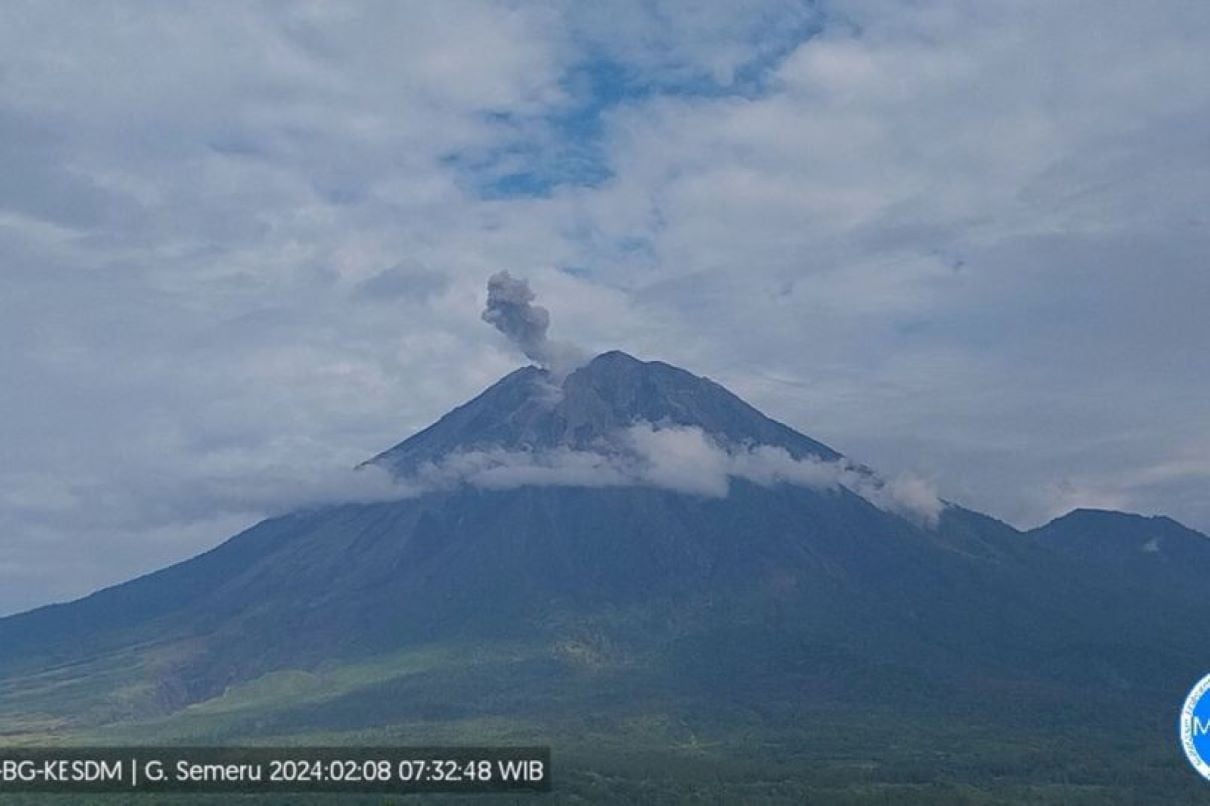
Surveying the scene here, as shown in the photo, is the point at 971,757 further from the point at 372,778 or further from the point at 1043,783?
the point at 372,778

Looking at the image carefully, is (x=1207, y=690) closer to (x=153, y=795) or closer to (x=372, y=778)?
(x=372, y=778)

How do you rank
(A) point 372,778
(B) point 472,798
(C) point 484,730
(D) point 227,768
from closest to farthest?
(A) point 372,778 → (D) point 227,768 → (B) point 472,798 → (C) point 484,730

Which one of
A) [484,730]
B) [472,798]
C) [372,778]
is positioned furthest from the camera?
[484,730]

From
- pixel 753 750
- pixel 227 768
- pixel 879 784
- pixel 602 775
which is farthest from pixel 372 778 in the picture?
pixel 753 750

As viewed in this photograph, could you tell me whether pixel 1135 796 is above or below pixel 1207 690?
below

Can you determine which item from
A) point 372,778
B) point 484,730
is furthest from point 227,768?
point 484,730

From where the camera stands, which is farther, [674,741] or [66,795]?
[674,741]

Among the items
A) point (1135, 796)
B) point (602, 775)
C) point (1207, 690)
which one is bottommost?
point (1135, 796)
